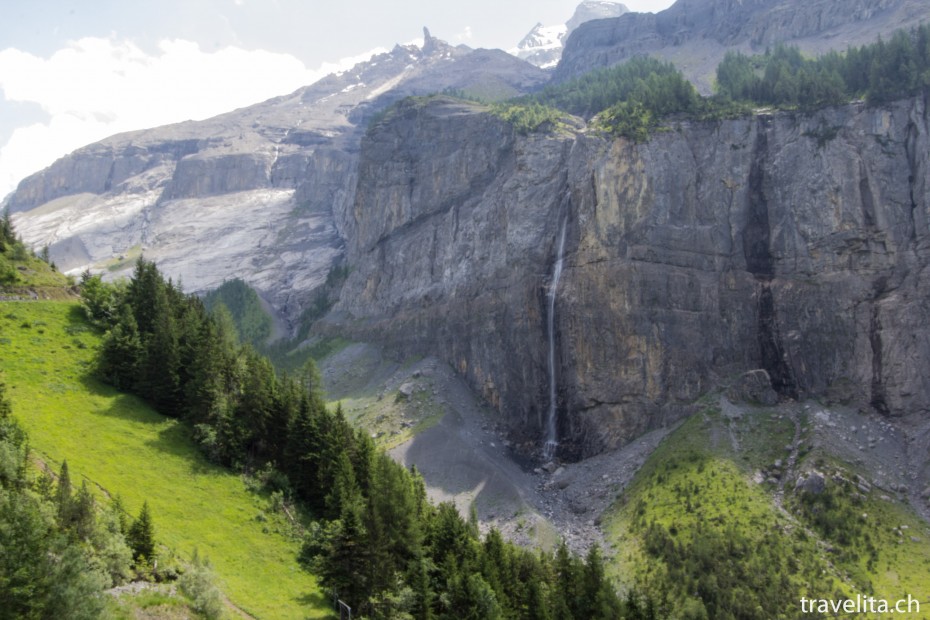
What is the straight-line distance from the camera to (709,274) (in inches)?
5310

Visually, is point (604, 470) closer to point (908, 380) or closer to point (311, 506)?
point (908, 380)

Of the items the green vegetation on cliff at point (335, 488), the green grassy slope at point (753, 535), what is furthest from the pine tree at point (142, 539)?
the green grassy slope at point (753, 535)

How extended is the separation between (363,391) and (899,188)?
108 m

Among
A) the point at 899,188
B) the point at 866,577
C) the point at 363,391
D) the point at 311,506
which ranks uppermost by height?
the point at 899,188

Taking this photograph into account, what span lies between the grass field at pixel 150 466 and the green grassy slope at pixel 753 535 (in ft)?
158

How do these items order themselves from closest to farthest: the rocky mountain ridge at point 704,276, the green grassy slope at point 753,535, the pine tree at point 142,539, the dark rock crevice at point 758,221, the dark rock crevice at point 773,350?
the pine tree at point 142,539, the green grassy slope at point 753,535, the rocky mountain ridge at point 704,276, the dark rock crevice at point 773,350, the dark rock crevice at point 758,221

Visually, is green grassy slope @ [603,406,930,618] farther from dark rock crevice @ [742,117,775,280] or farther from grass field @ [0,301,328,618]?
grass field @ [0,301,328,618]

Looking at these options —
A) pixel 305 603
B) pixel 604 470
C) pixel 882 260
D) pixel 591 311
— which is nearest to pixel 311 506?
pixel 305 603

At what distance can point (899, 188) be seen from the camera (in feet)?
418

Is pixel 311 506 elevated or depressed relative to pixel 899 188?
depressed

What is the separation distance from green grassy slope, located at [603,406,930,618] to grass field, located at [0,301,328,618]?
158 ft

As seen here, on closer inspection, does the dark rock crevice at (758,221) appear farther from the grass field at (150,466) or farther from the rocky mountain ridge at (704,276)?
the grass field at (150,466)

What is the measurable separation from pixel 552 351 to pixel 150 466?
91.4 m

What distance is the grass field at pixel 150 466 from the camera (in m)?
53.3
